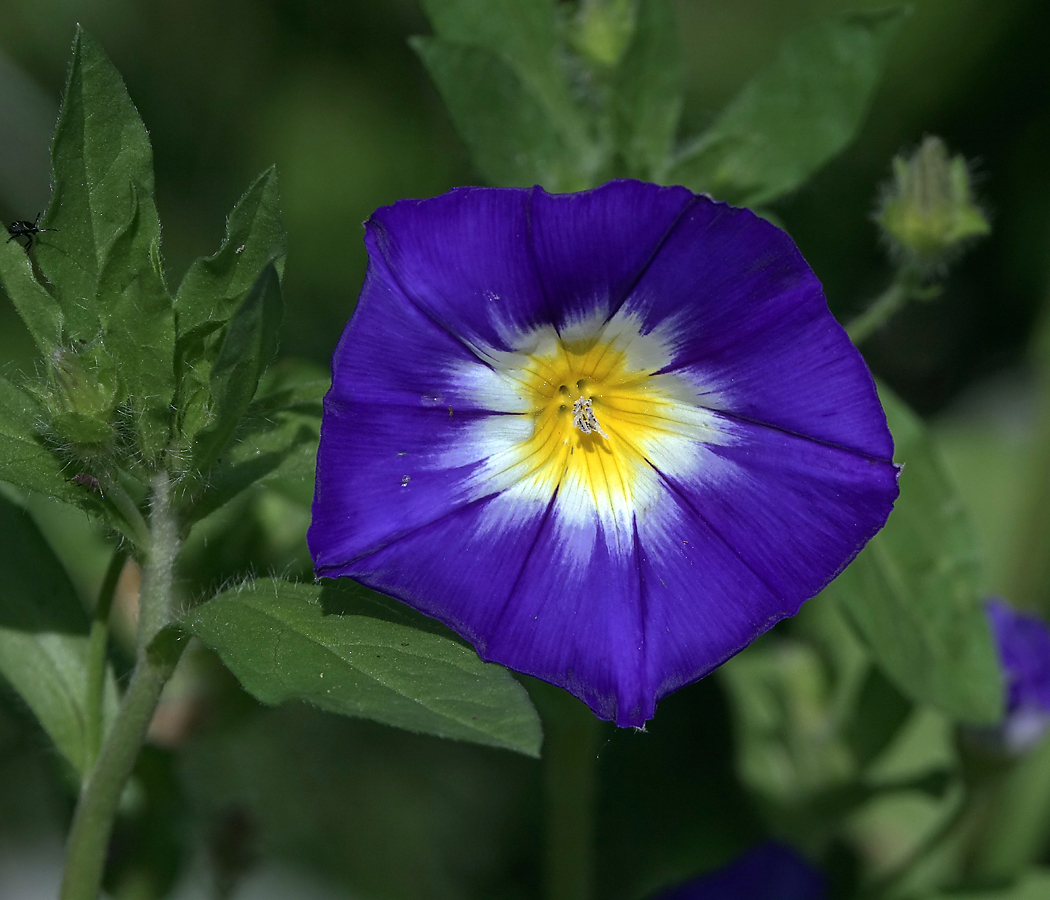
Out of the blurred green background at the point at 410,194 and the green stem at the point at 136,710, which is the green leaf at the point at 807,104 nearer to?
the green stem at the point at 136,710

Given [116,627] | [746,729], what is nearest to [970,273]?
[746,729]

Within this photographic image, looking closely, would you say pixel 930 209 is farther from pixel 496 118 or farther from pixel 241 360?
pixel 241 360

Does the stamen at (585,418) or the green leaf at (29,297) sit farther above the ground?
the stamen at (585,418)

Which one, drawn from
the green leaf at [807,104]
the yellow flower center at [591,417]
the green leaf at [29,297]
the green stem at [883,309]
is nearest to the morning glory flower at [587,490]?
the yellow flower center at [591,417]

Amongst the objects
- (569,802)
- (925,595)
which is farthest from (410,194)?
(925,595)

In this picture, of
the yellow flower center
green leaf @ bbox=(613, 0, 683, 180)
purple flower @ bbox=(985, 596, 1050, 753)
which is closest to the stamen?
the yellow flower center

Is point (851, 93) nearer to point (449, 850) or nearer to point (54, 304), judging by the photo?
point (54, 304)
